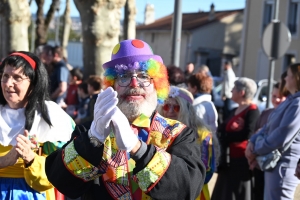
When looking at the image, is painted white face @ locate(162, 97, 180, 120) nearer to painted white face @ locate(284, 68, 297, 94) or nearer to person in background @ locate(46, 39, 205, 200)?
painted white face @ locate(284, 68, 297, 94)

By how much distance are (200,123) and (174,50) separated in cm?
462

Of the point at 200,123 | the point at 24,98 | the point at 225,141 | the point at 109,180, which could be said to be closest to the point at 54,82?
the point at 225,141

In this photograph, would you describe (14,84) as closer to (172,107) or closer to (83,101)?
(172,107)

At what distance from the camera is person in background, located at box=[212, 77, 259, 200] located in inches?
262

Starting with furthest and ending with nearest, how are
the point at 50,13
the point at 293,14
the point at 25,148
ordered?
the point at 293,14 → the point at 50,13 → the point at 25,148

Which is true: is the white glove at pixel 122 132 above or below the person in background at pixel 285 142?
above

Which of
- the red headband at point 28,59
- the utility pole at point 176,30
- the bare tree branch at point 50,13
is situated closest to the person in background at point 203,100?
the red headband at point 28,59

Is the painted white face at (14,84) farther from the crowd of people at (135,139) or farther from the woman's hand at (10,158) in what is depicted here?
the woman's hand at (10,158)

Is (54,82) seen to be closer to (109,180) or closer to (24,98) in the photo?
(24,98)

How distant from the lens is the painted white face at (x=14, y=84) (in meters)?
4.00

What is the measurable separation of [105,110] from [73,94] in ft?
25.1

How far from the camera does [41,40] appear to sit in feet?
55.3

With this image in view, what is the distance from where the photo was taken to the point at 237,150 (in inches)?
265

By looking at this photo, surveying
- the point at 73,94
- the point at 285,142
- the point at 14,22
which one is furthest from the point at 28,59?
the point at 14,22
